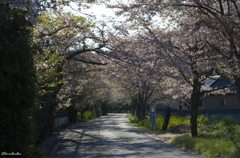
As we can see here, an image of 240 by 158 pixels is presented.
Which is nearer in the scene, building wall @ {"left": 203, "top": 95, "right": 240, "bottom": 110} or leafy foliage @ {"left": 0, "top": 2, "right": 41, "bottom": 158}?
leafy foliage @ {"left": 0, "top": 2, "right": 41, "bottom": 158}

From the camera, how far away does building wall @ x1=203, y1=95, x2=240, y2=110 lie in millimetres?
31312

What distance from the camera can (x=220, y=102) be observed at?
31.9 m

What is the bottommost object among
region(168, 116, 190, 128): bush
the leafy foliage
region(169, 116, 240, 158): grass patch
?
region(169, 116, 240, 158): grass patch

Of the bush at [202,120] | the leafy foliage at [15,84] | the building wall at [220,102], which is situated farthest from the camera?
the building wall at [220,102]

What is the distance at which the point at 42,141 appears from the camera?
1389 cm

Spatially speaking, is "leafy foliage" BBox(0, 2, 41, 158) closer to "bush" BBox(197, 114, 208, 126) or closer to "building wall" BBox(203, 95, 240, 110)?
"bush" BBox(197, 114, 208, 126)

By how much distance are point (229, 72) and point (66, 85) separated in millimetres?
13838

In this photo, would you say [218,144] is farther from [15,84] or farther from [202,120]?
[202,120]

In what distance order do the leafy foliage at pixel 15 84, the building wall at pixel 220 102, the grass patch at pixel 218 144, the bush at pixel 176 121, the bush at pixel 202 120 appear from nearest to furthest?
the leafy foliage at pixel 15 84, the grass patch at pixel 218 144, the bush at pixel 202 120, the bush at pixel 176 121, the building wall at pixel 220 102

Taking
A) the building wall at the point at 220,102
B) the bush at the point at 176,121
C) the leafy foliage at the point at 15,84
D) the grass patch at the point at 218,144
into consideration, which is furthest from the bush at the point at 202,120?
the leafy foliage at the point at 15,84

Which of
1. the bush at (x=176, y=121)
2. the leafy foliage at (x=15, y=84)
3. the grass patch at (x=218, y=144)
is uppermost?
the leafy foliage at (x=15, y=84)

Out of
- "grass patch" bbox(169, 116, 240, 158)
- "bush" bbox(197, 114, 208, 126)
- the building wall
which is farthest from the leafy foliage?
the building wall

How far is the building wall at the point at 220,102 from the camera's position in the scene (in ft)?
103

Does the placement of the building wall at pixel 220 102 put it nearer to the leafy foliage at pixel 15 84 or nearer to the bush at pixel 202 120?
the bush at pixel 202 120
